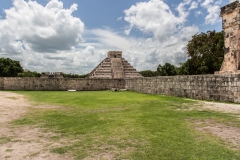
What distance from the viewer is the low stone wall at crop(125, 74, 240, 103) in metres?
8.35

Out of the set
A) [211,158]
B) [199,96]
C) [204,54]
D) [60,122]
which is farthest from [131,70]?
[211,158]

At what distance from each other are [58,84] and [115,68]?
54.2ft

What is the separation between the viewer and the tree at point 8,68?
150ft

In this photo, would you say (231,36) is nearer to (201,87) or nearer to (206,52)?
(201,87)

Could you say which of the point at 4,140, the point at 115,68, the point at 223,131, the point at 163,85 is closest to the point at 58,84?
the point at 163,85

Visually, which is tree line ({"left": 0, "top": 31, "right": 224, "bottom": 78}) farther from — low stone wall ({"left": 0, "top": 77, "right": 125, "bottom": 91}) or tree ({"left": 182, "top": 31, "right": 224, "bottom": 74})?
low stone wall ({"left": 0, "top": 77, "right": 125, "bottom": 91})

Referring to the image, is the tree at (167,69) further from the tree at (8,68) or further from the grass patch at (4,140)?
the grass patch at (4,140)

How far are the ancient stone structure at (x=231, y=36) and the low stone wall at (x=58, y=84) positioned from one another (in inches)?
549

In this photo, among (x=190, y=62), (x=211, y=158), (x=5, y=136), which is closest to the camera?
(x=211, y=158)

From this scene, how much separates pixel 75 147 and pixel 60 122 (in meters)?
2.13

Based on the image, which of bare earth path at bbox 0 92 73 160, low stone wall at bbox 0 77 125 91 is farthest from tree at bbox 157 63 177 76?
bare earth path at bbox 0 92 73 160

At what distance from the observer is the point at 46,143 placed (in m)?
3.72

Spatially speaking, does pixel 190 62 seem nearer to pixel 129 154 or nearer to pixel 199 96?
pixel 199 96

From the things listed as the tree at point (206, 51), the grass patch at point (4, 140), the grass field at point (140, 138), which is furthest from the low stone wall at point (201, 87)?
the tree at point (206, 51)
